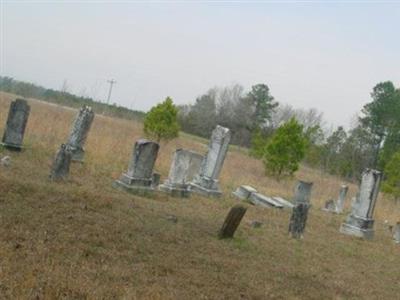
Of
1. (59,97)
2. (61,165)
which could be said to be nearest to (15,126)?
(61,165)

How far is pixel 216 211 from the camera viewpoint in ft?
40.2

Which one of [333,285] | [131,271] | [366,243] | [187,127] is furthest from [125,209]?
[187,127]

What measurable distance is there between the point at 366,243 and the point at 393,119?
35735mm

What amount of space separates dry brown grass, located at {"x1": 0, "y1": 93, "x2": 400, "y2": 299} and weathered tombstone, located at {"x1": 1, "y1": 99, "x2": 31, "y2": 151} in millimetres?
464

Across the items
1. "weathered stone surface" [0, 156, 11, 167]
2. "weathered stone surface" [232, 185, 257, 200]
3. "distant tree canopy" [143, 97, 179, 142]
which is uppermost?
"distant tree canopy" [143, 97, 179, 142]

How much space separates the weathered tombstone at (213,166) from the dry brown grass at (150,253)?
7.26 ft

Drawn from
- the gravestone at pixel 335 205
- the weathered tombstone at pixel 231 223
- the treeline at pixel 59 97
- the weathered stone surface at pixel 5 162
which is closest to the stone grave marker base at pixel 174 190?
the weathered stone surface at pixel 5 162

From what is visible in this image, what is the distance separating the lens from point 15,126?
13.3m

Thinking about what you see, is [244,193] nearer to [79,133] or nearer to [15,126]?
[79,133]

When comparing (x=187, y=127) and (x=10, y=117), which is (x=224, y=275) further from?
(x=187, y=127)

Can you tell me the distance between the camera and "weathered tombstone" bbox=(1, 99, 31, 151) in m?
13.2

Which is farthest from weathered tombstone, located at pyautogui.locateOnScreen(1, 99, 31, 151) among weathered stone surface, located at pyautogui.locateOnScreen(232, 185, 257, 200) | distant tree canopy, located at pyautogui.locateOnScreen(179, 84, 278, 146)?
distant tree canopy, located at pyautogui.locateOnScreen(179, 84, 278, 146)

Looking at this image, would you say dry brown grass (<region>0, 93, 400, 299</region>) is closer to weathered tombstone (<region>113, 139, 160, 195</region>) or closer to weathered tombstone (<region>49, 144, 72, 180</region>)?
weathered tombstone (<region>49, 144, 72, 180</region>)

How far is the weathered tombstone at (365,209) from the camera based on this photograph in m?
14.4
